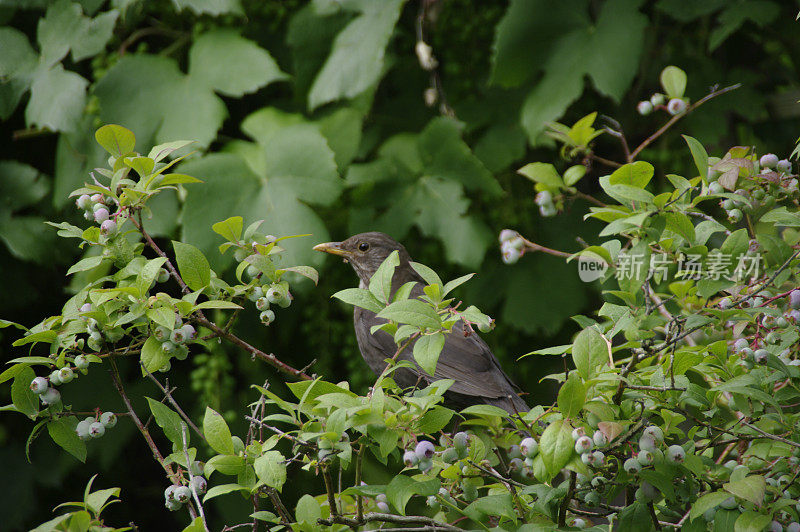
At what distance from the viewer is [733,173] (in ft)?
4.59

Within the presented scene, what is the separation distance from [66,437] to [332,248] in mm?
1546

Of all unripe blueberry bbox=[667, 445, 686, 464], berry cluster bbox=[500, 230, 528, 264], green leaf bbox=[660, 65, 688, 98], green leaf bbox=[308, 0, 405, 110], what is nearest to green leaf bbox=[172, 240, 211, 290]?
berry cluster bbox=[500, 230, 528, 264]

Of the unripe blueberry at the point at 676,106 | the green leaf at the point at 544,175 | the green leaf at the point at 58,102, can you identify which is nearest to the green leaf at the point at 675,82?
the unripe blueberry at the point at 676,106

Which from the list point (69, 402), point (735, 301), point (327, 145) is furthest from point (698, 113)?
point (69, 402)

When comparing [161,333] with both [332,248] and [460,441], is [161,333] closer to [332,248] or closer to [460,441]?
[460,441]

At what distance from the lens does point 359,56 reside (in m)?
2.82

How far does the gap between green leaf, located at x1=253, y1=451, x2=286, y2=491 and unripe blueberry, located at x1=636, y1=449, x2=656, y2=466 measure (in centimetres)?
56

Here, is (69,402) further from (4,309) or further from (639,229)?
(639,229)

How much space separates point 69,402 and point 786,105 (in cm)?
377

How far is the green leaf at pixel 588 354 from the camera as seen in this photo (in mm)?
1220

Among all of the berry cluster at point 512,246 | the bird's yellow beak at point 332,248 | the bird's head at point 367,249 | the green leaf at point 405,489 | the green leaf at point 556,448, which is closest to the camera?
the green leaf at point 556,448

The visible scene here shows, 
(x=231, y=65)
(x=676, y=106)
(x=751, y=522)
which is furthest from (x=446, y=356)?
(x=751, y=522)

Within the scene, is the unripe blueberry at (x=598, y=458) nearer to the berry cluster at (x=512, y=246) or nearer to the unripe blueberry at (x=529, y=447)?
the unripe blueberry at (x=529, y=447)

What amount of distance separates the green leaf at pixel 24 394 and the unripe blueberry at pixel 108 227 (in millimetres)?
276
